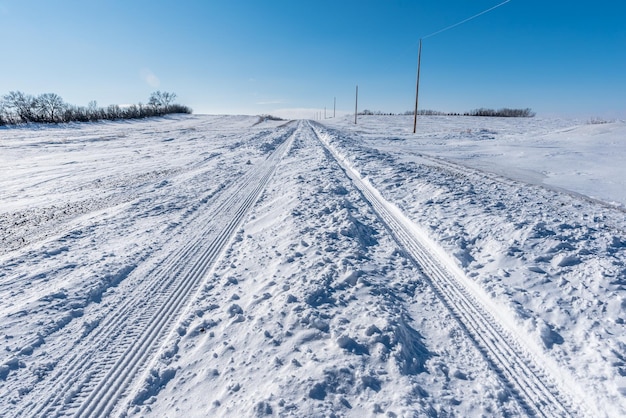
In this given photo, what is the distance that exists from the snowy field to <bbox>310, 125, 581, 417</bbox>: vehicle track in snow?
20 millimetres

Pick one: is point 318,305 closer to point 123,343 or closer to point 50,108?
point 123,343

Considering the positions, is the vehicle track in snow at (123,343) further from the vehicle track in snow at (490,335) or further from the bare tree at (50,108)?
the bare tree at (50,108)

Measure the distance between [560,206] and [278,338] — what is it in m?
7.16

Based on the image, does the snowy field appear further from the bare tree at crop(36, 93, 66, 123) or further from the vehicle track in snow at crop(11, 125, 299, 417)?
the bare tree at crop(36, 93, 66, 123)

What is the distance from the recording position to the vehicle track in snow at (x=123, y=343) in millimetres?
2631

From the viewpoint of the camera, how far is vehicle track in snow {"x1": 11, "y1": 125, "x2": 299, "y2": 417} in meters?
2.63

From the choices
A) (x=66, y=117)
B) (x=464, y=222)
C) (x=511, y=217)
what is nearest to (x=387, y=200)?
(x=464, y=222)

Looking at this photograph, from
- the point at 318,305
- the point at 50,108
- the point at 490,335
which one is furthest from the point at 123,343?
the point at 50,108

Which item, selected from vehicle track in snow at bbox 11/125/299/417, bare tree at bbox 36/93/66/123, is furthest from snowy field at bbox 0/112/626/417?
bare tree at bbox 36/93/66/123

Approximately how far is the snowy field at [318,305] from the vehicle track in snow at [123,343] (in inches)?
0.7

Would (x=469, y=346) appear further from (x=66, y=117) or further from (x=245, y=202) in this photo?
(x=66, y=117)

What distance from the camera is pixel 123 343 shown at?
10.8 ft

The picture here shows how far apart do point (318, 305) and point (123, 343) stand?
210 cm

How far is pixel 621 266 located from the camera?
14.1 feet
